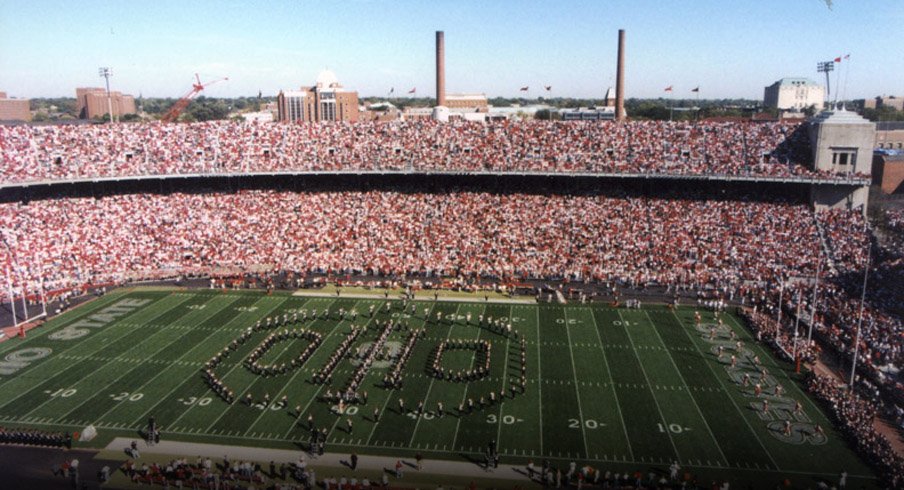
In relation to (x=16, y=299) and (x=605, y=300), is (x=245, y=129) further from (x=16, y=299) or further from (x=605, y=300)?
(x=605, y=300)

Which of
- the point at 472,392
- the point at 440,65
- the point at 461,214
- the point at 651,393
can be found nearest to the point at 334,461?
the point at 472,392

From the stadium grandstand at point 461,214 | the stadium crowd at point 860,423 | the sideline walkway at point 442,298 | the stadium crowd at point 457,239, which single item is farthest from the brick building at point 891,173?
the stadium crowd at point 860,423

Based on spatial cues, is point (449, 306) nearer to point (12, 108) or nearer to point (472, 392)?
point (472, 392)

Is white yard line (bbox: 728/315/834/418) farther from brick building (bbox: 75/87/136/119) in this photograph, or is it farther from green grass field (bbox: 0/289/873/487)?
brick building (bbox: 75/87/136/119)

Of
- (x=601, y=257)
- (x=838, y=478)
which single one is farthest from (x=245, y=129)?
(x=838, y=478)

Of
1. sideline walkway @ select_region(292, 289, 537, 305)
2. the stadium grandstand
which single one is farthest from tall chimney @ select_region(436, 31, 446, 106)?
sideline walkway @ select_region(292, 289, 537, 305)
